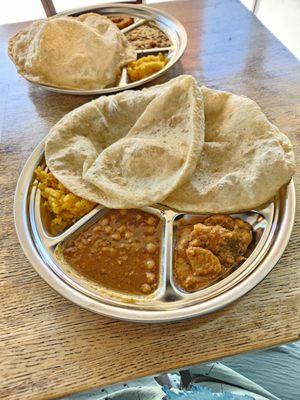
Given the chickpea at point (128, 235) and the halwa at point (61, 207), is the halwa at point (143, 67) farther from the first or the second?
the chickpea at point (128, 235)

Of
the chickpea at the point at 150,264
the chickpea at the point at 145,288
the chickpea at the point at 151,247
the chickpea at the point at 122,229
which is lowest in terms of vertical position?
the chickpea at the point at 145,288

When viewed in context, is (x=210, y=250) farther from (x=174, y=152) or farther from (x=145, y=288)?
(x=174, y=152)

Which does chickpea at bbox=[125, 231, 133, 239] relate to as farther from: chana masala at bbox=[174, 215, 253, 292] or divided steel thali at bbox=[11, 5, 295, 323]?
chana masala at bbox=[174, 215, 253, 292]

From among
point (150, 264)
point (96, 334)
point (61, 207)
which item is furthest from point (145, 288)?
point (61, 207)

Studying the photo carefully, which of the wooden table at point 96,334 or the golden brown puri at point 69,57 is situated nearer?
the wooden table at point 96,334

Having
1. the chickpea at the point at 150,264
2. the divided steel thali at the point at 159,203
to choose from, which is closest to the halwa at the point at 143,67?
the divided steel thali at the point at 159,203

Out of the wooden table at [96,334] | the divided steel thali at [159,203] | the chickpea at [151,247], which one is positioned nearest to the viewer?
the wooden table at [96,334]

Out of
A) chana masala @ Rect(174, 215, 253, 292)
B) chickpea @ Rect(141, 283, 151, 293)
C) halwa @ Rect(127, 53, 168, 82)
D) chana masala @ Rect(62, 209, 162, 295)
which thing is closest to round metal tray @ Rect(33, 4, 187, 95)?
halwa @ Rect(127, 53, 168, 82)
